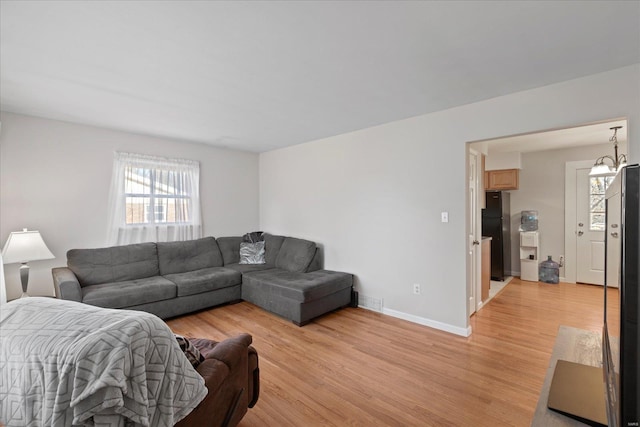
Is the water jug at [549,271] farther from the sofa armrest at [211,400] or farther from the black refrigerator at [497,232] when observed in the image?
the sofa armrest at [211,400]

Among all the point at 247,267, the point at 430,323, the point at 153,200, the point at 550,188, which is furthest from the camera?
the point at 550,188

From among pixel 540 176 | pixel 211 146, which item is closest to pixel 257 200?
pixel 211 146

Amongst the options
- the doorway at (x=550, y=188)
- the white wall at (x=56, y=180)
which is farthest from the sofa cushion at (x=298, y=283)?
the doorway at (x=550, y=188)

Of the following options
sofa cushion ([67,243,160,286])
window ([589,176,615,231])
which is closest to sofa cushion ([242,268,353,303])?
sofa cushion ([67,243,160,286])

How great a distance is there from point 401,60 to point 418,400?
246 cm

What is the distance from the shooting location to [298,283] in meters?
3.56

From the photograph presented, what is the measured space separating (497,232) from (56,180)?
693cm

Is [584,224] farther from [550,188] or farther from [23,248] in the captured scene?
[23,248]

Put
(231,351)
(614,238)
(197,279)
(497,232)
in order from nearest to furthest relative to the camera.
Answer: (614,238), (231,351), (197,279), (497,232)

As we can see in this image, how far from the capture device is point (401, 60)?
213 cm

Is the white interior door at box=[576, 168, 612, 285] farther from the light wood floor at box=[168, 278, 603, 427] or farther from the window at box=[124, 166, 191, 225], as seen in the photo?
the window at box=[124, 166, 191, 225]

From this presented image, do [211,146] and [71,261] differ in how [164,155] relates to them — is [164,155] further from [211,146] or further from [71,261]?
[71,261]

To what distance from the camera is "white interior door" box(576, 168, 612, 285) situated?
4828 mm

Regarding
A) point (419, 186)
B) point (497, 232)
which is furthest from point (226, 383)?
point (497, 232)
